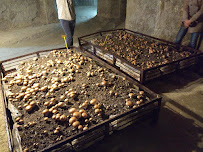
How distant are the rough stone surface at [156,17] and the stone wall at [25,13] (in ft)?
13.5

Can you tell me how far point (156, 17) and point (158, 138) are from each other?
13.7 feet

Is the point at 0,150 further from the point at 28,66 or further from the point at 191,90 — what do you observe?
the point at 191,90

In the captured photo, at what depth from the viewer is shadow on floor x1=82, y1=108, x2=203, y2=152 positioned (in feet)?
7.29

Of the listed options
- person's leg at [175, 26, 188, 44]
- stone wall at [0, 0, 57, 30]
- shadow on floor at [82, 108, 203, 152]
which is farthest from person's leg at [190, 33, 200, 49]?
stone wall at [0, 0, 57, 30]

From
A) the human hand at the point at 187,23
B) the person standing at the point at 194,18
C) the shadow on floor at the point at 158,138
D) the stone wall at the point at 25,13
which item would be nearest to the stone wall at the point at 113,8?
the stone wall at the point at 25,13

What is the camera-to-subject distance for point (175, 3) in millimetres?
4777

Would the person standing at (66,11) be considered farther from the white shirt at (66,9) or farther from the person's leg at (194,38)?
the person's leg at (194,38)

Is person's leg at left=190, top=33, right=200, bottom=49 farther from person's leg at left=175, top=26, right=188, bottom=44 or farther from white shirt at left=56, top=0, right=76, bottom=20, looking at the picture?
white shirt at left=56, top=0, right=76, bottom=20

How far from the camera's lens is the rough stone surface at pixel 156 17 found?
16.0 feet

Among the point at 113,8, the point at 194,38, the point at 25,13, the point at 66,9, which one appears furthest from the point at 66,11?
the point at 25,13

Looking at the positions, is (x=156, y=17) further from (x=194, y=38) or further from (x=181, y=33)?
(x=194, y=38)

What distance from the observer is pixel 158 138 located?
239cm

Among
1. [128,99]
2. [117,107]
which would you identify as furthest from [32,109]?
[128,99]

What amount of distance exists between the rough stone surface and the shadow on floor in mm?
3048
